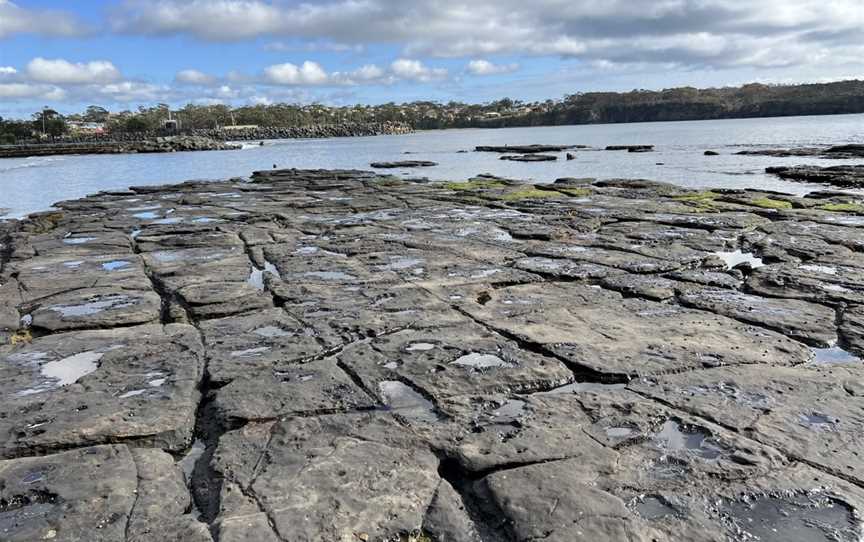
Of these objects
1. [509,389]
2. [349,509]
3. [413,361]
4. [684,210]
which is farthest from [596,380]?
[684,210]

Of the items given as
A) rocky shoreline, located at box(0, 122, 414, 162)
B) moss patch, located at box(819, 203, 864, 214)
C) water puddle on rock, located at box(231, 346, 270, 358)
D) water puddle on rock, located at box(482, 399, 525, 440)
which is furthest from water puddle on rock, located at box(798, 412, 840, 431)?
rocky shoreline, located at box(0, 122, 414, 162)

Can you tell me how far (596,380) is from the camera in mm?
4191

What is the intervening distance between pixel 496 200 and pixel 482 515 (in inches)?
497

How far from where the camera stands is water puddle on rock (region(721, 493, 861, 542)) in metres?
2.55

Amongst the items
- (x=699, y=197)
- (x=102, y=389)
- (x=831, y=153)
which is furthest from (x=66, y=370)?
(x=831, y=153)

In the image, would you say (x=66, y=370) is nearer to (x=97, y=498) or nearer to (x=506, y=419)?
(x=97, y=498)

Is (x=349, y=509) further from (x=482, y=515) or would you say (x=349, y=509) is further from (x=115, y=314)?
(x=115, y=314)

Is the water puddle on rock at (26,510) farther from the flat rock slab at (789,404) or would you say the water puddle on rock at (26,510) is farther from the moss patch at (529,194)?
the moss patch at (529,194)

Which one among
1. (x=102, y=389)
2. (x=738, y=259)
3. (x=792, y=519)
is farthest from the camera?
(x=738, y=259)

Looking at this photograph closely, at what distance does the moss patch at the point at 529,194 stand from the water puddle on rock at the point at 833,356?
410 inches

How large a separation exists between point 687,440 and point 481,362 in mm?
1467

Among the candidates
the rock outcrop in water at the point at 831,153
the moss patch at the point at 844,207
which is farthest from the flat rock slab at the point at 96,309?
the rock outcrop in water at the point at 831,153

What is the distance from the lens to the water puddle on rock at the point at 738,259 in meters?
7.70

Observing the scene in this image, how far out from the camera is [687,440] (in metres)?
3.34
